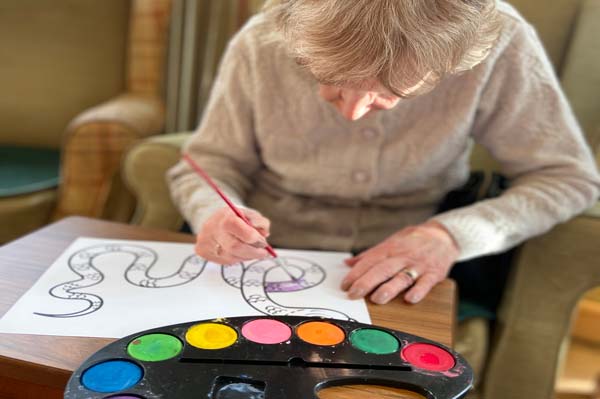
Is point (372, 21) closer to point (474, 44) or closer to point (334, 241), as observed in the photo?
point (474, 44)

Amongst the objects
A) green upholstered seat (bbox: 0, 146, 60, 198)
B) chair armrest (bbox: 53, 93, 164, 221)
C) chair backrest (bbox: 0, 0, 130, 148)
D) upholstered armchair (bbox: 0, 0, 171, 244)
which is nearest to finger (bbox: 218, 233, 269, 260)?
chair armrest (bbox: 53, 93, 164, 221)

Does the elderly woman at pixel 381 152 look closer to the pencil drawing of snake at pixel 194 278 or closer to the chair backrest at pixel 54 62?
the pencil drawing of snake at pixel 194 278

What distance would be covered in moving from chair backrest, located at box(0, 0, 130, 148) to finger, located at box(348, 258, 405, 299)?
4.40 feet

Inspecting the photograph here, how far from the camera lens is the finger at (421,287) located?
2.49 ft

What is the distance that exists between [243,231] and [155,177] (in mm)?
446

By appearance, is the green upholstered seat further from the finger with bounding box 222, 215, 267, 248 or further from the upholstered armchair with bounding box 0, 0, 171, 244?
the finger with bounding box 222, 215, 267, 248

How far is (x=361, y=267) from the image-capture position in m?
0.80

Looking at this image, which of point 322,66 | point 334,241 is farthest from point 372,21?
point 334,241

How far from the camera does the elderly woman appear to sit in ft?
2.43

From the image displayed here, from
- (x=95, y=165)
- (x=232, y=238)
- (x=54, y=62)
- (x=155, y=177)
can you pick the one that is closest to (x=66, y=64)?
(x=54, y=62)

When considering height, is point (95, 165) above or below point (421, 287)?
below

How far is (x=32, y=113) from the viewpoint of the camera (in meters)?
1.87

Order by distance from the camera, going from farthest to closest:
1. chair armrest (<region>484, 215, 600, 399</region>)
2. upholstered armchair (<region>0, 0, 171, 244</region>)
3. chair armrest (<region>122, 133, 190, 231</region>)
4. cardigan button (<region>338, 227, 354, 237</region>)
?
1. upholstered armchair (<region>0, 0, 171, 244</region>)
2. chair armrest (<region>122, 133, 190, 231</region>)
3. cardigan button (<region>338, 227, 354, 237</region>)
4. chair armrest (<region>484, 215, 600, 399</region>)

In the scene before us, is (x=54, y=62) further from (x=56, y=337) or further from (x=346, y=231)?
(x=56, y=337)
